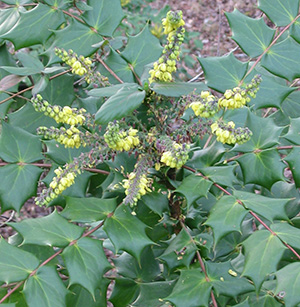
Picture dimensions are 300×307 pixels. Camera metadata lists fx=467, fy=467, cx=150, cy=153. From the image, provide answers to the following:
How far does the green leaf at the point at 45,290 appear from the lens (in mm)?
1147

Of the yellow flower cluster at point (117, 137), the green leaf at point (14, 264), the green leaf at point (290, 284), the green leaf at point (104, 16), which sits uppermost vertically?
the green leaf at point (104, 16)

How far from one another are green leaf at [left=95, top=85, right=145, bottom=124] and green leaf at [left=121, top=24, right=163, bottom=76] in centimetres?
42

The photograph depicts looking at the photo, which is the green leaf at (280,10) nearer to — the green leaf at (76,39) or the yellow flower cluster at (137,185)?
the green leaf at (76,39)

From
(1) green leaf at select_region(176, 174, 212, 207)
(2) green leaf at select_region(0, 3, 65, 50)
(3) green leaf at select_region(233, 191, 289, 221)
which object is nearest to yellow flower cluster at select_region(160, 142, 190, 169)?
(1) green leaf at select_region(176, 174, 212, 207)

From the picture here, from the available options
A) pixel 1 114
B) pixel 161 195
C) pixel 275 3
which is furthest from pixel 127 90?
pixel 275 3

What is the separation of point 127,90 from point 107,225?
0.37m

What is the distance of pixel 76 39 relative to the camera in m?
1.55

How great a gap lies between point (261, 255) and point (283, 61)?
71 centimetres

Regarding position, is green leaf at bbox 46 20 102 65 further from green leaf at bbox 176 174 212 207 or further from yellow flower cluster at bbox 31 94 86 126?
green leaf at bbox 176 174 212 207

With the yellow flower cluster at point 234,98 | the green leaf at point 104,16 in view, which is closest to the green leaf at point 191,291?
the yellow flower cluster at point 234,98

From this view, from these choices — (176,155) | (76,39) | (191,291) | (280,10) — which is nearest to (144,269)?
(191,291)

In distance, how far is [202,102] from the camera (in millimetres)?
1202

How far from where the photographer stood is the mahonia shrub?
46.8 inches

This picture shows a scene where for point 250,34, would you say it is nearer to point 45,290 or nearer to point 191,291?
point 191,291
